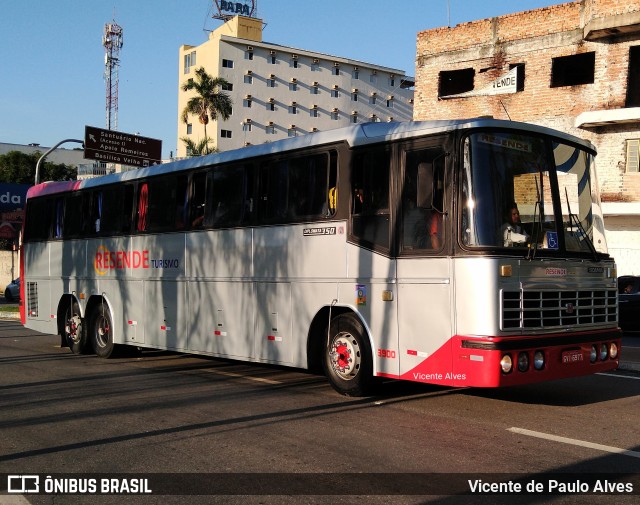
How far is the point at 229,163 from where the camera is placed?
36.4ft

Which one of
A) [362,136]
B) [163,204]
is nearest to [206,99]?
[163,204]

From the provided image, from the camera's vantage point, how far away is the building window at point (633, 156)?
85.5 ft

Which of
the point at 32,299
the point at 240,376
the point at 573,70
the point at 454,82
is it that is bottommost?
the point at 240,376

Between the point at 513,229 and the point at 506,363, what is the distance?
1425 millimetres

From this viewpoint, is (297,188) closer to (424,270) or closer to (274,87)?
(424,270)

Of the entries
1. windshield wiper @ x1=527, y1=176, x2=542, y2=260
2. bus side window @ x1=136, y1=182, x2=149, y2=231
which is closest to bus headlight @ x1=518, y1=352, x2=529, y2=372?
windshield wiper @ x1=527, y1=176, x2=542, y2=260

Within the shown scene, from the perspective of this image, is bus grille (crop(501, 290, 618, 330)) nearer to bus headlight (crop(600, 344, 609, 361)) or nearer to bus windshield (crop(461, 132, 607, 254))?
bus headlight (crop(600, 344, 609, 361))

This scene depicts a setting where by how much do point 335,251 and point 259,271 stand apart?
1.66 metres

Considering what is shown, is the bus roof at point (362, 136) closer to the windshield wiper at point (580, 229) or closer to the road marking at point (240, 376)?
the windshield wiper at point (580, 229)

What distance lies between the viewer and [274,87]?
9175 centimetres

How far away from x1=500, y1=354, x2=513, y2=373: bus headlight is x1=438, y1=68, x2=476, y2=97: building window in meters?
26.0

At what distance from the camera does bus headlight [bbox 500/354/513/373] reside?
737cm

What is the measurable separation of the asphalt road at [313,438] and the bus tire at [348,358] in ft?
0.76

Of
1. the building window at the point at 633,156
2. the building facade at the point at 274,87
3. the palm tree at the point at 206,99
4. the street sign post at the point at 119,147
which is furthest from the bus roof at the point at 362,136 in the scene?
the building facade at the point at 274,87
